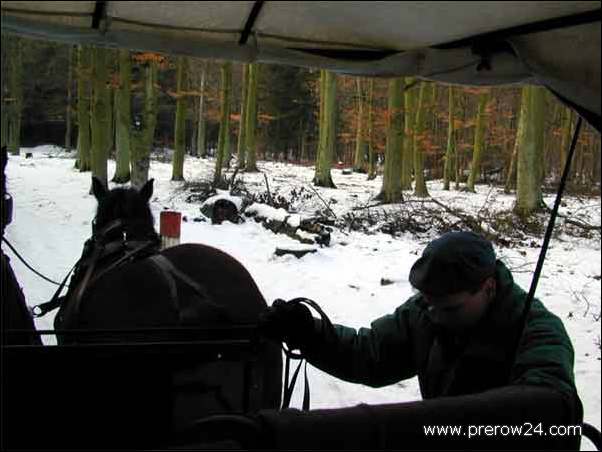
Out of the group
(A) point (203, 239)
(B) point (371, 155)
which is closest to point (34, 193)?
(A) point (203, 239)

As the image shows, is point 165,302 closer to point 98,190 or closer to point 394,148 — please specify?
point 98,190

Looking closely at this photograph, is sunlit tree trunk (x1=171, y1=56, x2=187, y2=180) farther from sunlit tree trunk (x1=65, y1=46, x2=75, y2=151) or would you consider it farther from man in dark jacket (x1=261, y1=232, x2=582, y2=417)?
man in dark jacket (x1=261, y1=232, x2=582, y2=417)

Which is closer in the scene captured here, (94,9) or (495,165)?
(94,9)

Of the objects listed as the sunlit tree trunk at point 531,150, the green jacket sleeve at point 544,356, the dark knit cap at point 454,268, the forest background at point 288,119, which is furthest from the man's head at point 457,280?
the sunlit tree trunk at point 531,150

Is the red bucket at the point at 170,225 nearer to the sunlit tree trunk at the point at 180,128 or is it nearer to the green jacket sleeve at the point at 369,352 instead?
the green jacket sleeve at the point at 369,352

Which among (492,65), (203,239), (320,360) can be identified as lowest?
(203,239)

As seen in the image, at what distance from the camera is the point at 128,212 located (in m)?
3.91

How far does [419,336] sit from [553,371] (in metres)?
0.72

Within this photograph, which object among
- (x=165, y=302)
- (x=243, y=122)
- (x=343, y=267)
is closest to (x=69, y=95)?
(x=243, y=122)

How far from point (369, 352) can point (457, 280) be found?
29.7 inches

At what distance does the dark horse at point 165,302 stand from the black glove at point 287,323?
252mm

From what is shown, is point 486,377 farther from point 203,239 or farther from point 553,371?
point 203,239

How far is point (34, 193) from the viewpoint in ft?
60.5

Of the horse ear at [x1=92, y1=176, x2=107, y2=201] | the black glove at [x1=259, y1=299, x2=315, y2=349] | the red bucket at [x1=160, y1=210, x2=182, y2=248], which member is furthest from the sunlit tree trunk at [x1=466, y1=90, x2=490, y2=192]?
the black glove at [x1=259, y1=299, x2=315, y2=349]
